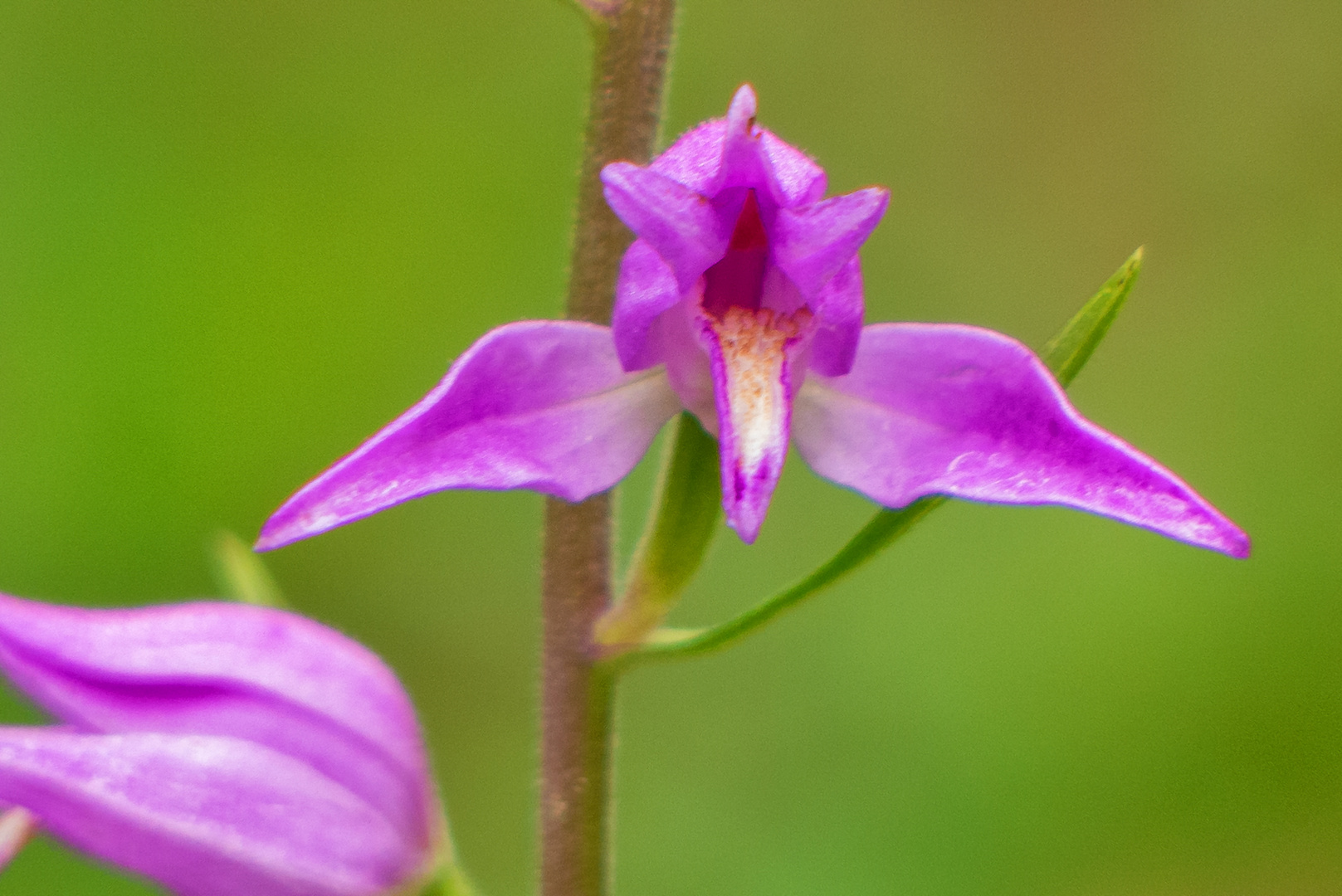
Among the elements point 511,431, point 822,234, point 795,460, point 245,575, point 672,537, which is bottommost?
point 795,460

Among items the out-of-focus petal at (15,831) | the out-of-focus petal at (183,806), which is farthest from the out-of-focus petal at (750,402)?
the out-of-focus petal at (15,831)

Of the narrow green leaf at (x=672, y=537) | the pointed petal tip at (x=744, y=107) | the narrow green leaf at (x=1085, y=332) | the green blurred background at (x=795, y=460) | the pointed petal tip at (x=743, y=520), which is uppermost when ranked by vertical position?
the pointed petal tip at (x=744, y=107)

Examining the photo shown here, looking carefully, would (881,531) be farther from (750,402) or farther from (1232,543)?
(1232,543)

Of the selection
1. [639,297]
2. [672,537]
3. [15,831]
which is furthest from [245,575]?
[639,297]

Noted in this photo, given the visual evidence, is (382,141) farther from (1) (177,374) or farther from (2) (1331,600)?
(2) (1331,600)

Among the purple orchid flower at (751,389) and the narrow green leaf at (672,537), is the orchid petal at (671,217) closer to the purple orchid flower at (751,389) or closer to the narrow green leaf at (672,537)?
the purple orchid flower at (751,389)

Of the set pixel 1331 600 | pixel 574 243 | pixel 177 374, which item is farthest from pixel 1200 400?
pixel 574 243

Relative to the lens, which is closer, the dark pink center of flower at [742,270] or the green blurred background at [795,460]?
the dark pink center of flower at [742,270]
